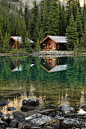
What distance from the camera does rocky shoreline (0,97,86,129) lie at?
18.2 ft

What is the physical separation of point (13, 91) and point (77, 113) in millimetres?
4268

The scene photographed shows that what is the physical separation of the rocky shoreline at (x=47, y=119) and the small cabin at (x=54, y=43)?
49815 millimetres

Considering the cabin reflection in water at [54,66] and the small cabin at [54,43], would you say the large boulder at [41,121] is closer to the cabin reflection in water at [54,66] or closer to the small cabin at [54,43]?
the cabin reflection in water at [54,66]

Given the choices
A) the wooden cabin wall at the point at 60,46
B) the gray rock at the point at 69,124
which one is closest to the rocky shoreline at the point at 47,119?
the gray rock at the point at 69,124

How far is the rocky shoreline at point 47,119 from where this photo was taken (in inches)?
219

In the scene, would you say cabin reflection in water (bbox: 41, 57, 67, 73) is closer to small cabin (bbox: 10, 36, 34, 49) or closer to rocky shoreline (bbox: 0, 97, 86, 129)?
rocky shoreline (bbox: 0, 97, 86, 129)

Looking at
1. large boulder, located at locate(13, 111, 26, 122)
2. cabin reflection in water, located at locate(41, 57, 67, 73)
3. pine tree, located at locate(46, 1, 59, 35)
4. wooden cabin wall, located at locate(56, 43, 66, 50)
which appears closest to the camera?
large boulder, located at locate(13, 111, 26, 122)

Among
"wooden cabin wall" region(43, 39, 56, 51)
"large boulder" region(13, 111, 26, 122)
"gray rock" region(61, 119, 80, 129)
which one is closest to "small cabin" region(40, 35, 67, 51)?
"wooden cabin wall" region(43, 39, 56, 51)

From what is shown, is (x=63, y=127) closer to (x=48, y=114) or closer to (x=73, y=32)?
(x=48, y=114)

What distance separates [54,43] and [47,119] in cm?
5250

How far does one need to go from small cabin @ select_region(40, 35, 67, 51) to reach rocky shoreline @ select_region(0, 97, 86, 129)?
49.8m

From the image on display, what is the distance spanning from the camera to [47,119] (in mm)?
5902

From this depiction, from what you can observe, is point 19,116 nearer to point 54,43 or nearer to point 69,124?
point 69,124

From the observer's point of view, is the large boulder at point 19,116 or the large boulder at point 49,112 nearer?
the large boulder at point 19,116
